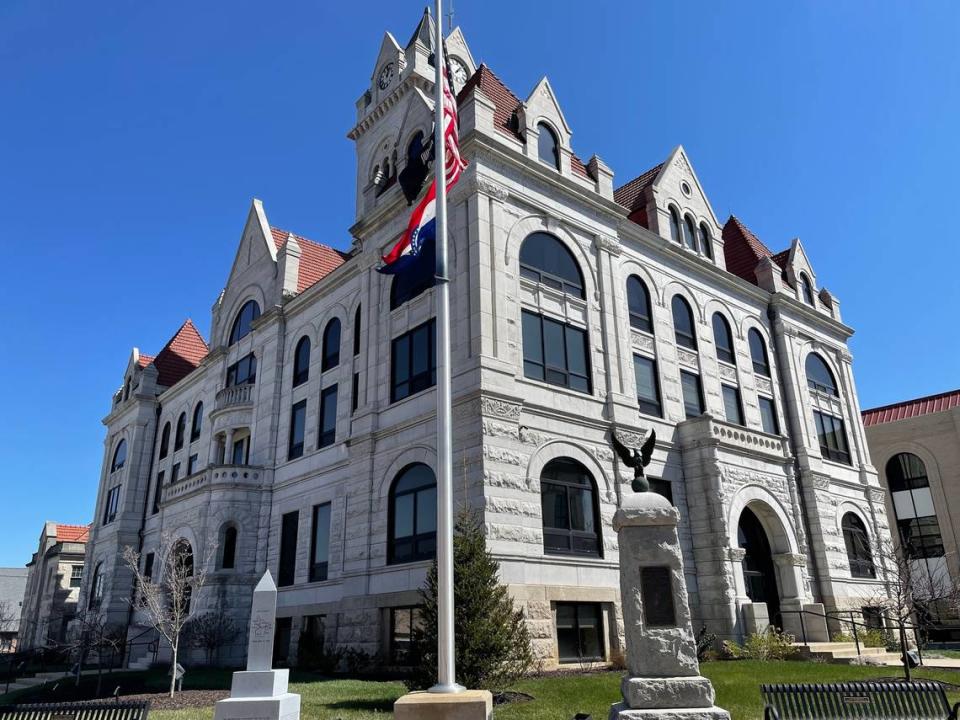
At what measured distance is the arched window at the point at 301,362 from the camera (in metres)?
29.7

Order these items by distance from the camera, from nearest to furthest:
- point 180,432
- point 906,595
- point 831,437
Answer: point 906,595
point 831,437
point 180,432

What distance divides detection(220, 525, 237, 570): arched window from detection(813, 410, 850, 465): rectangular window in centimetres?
2509

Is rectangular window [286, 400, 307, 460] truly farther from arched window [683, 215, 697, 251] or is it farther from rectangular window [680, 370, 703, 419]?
arched window [683, 215, 697, 251]

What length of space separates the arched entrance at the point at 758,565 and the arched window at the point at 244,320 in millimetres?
23356

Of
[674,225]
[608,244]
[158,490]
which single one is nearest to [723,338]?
[674,225]

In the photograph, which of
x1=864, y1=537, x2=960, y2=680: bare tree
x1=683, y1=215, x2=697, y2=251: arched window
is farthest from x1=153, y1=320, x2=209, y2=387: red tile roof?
x1=864, y1=537, x2=960, y2=680: bare tree

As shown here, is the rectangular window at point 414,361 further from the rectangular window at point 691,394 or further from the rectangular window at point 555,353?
the rectangular window at point 691,394

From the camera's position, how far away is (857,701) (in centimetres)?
927

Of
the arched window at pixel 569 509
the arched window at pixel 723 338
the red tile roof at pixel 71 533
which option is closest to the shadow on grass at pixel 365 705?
the arched window at pixel 569 509

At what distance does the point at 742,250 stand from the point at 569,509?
66.3 ft

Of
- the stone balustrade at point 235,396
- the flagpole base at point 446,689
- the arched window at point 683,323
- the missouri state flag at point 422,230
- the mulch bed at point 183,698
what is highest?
the arched window at point 683,323

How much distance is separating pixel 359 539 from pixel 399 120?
16.0 m

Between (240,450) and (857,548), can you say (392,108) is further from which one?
(857,548)

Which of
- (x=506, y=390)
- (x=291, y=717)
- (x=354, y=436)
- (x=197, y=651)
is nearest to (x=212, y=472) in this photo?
(x=197, y=651)
